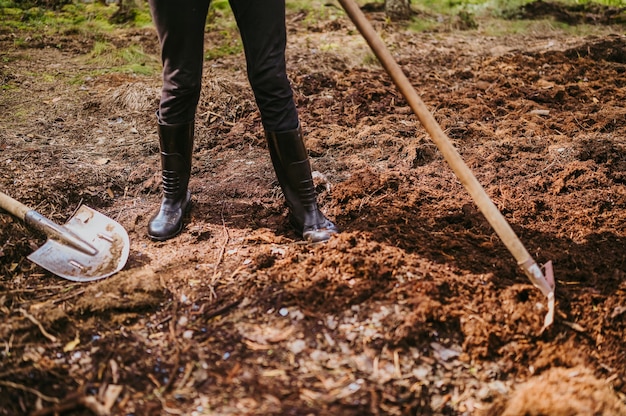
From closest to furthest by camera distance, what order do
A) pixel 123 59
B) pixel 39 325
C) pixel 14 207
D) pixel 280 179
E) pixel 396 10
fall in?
pixel 39 325
pixel 14 207
pixel 280 179
pixel 123 59
pixel 396 10

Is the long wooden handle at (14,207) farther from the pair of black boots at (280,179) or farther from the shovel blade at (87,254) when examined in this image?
the pair of black boots at (280,179)

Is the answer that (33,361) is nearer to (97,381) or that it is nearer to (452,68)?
(97,381)

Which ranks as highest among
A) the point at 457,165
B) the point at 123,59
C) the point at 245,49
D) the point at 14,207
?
the point at 245,49

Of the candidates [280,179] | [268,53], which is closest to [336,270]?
[280,179]

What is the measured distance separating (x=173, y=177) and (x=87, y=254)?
60 cm

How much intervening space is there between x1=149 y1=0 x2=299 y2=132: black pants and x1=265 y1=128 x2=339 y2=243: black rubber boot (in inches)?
3.0

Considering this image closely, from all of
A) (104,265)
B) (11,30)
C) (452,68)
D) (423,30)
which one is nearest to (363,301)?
(104,265)

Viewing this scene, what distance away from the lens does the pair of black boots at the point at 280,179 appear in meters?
2.79

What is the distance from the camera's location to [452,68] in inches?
229

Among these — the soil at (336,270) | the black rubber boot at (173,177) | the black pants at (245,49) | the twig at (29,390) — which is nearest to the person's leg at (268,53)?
the black pants at (245,49)

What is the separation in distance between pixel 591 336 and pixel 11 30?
7354 millimetres

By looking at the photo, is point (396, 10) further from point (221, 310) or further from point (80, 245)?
point (221, 310)

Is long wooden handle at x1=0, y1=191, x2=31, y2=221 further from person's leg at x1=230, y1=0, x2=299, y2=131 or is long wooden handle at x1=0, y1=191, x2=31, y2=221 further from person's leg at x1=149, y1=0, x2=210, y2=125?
person's leg at x1=230, y1=0, x2=299, y2=131

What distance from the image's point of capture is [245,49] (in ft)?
8.52
